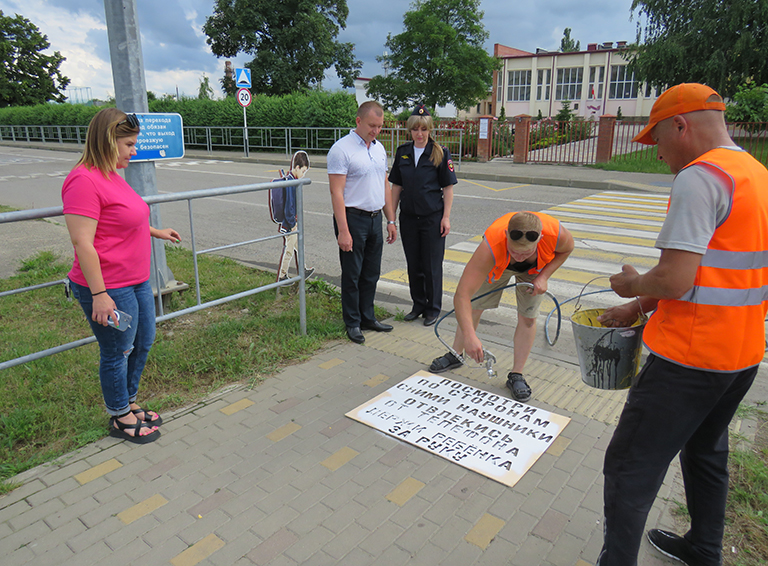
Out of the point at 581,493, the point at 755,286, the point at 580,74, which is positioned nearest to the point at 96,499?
the point at 581,493

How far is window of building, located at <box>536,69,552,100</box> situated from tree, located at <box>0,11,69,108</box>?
162 ft

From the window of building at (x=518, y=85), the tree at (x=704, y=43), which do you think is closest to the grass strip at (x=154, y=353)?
the tree at (x=704, y=43)

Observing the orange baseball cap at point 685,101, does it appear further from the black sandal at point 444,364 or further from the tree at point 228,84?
the tree at point 228,84

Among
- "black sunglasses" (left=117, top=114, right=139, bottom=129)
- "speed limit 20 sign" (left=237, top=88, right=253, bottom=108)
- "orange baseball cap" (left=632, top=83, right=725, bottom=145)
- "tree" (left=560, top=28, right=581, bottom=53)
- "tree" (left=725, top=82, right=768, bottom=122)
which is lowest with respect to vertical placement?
"black sunglasses" (left=117, top=114, right=139, bottom=129)

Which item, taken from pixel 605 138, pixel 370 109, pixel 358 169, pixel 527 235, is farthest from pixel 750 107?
pixel 527 235

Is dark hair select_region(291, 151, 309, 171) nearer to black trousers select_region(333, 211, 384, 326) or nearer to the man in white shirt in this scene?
the man in white shirt

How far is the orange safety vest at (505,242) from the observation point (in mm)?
3170

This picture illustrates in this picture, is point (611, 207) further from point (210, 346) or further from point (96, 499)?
point (96, 499)

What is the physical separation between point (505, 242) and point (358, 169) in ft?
5.91

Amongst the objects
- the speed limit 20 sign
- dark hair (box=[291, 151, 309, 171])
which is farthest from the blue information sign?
the speed limit 20 sign

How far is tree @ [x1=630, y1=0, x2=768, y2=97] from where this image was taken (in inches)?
1010

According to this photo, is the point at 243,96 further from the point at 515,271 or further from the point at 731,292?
the point at 731,292

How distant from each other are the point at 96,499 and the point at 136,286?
1.08m

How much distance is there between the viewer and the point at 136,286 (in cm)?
306
